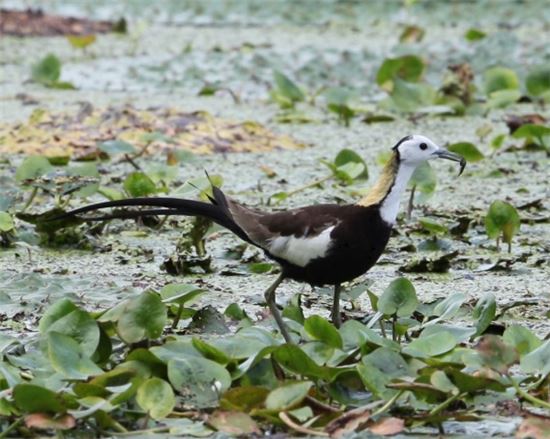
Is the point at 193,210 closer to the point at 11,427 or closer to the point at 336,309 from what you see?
the point at 336,309

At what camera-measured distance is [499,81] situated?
312 inches

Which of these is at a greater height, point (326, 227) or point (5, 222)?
point (326, 227)

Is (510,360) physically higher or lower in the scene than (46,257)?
higher

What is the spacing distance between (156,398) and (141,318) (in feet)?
1.00

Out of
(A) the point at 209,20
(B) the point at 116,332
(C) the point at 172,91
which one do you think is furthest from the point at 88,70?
(B) the point at 116,332

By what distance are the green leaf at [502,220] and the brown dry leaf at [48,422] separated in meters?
2.17

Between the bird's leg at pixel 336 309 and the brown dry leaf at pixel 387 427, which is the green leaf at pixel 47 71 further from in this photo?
the brown dry leaf at pixel 387 427

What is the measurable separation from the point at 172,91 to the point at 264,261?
395cm

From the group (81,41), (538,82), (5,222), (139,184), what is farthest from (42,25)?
(5,222)

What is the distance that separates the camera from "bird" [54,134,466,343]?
12.4ft

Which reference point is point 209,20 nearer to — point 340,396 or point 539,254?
point 539,254

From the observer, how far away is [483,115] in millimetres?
7738

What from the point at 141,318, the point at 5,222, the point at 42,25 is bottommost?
the point at 42,25

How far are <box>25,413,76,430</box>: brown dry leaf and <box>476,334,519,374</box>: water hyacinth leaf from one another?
86 centimetres
